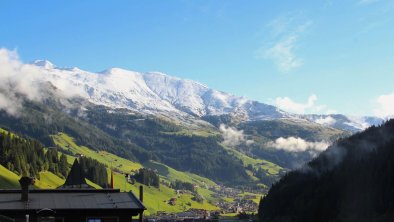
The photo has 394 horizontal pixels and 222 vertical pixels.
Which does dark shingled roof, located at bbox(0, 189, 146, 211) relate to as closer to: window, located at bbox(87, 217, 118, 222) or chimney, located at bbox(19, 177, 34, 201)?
chimney, located at bbox(19, 177, 34, 201)

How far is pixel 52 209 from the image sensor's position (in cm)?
5347

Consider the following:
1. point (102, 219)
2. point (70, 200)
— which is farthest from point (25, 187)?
point (102, 219)

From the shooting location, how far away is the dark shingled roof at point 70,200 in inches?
2122

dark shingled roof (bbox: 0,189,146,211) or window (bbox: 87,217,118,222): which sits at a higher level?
dark shingled roof (bbox: 0,189,146,211)

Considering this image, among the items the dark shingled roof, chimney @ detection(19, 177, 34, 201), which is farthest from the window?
chimney @ detection(19, 177, 34, 201)

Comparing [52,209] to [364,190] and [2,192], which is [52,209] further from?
[364,190]

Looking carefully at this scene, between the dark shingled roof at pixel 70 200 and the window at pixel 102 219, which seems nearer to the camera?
the dark shingled roof at pixel 70 200

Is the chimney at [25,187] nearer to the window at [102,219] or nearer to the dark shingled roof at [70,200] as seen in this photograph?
the dark shingled roof at [70,200]

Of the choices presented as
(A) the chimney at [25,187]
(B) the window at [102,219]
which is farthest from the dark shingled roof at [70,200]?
(B) the window at [102,219]

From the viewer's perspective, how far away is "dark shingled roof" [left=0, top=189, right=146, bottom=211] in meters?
53.9

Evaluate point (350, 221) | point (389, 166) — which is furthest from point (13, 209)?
point (389, 166)

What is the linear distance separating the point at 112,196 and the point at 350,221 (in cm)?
13861

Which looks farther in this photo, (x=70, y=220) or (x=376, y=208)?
(x=376, y=208)

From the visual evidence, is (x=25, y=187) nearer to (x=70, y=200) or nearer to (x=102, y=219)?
(x=70, y=200)
